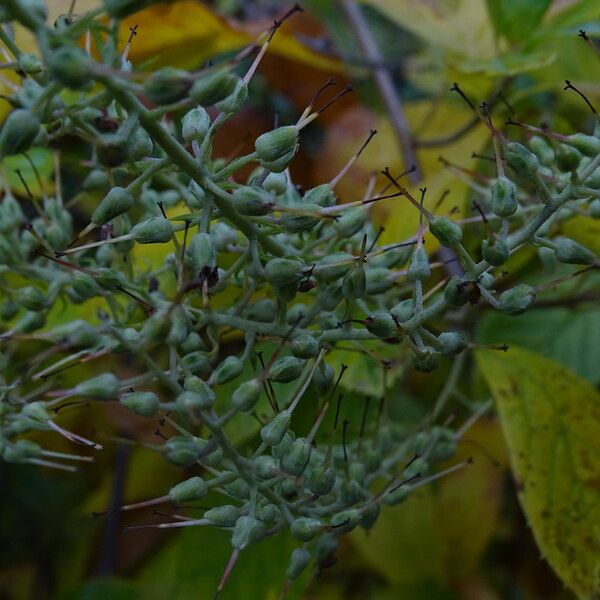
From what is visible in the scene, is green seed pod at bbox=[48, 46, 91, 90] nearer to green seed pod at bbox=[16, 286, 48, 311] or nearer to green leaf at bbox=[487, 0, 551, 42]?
green seed pod at bbox=[16, 286, 48, 311]

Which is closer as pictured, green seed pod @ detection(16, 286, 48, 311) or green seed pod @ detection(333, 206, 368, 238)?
green seed pod @ detection(333, 206, 368, 238)

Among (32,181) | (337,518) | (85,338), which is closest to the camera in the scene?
(85,338)

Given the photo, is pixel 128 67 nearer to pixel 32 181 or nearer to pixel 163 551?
pixel 32 181

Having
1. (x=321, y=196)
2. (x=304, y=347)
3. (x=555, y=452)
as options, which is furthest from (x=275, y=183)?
(x=555, y=452)

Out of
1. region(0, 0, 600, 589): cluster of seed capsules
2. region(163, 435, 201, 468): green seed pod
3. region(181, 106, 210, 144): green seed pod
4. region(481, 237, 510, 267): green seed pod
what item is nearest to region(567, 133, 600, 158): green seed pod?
region(0, 0, 600, 589): cluster of seed capsules

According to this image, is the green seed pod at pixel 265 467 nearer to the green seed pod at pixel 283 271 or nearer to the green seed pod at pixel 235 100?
the green seed pod at pixel 283 271

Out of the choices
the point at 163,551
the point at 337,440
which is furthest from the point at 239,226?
the point at 163,551
